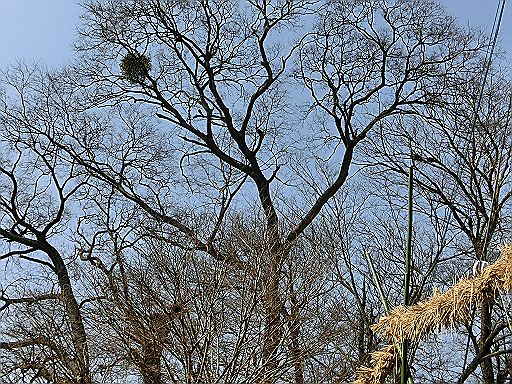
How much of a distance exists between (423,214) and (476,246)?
38 cm

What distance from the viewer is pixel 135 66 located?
14.3 ft

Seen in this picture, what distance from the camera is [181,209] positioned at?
13.8 feet

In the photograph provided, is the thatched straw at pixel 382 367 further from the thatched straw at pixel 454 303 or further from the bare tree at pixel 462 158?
the bare tree at pixel 462 158

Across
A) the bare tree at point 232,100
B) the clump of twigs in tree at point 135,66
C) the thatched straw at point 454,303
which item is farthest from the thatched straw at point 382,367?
the clump of twigs in tree at point 135,66

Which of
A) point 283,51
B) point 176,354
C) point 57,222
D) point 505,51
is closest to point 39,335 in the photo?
point 176,354

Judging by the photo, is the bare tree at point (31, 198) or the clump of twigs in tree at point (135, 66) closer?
the bare tree at point (31, 198)

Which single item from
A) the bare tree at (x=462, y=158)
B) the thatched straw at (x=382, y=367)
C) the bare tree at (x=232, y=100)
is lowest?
the thatched straw at (x=382, y=367)

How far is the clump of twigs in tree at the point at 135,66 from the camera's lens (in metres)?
4.28

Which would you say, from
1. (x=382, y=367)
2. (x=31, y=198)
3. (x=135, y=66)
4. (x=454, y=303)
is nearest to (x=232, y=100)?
(x=135, y=66)

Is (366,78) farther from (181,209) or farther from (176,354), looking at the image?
(176,354)

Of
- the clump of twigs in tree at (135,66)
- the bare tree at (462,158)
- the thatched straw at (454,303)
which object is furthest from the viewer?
the clump of twigs in tree at (135,66)

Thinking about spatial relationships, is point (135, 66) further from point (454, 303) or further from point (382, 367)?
point (454, 303)

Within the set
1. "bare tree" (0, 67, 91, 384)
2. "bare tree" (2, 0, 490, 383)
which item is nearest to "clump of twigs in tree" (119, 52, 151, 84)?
"bare tree" (2, 0, 490, 383)

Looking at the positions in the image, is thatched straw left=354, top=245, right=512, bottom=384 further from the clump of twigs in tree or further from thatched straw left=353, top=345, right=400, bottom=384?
the clump of twigs in tree
